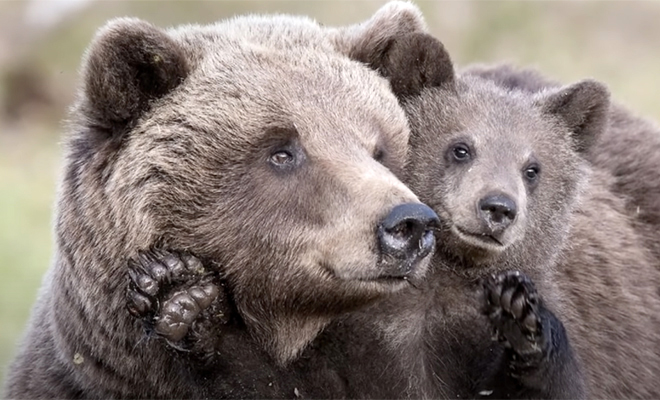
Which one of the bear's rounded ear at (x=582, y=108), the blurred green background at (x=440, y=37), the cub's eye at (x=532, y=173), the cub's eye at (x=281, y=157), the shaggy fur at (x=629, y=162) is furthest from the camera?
the blurred green background at (x=440, y=37)

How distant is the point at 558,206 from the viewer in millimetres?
6777

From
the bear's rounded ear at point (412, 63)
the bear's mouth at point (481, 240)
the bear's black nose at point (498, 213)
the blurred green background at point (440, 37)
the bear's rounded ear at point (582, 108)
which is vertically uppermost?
the bear's rounded ear at point (412, 63)

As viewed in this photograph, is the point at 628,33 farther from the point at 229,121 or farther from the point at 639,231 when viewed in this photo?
the point at 229,121

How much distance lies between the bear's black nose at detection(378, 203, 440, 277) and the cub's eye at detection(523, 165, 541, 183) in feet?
4.88

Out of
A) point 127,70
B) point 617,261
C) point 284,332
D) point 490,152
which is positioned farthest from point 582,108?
point 127,70

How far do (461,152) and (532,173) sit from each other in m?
0.41

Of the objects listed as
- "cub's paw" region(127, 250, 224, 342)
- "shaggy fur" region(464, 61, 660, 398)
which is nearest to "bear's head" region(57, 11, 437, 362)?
"cub's paw" region(127, 250, 224, 342)

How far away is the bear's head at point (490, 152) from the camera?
6.20 metres

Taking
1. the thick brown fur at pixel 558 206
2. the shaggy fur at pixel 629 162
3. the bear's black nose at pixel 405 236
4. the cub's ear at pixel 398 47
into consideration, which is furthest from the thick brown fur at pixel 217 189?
the shaggy fur at pixel 629 162

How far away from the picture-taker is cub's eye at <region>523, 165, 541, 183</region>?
6672 millimetres

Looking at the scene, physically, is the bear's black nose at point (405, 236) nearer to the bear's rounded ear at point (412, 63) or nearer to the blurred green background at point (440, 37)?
the bear's rounded ear at point (412, 63)

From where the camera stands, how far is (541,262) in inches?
259

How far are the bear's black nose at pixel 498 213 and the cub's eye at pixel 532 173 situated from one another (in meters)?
0.61

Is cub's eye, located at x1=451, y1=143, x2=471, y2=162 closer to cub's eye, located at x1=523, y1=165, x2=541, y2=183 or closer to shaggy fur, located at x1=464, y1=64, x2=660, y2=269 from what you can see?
cub's eye, located at x1=523, y1=165, x2=541, y2=183
